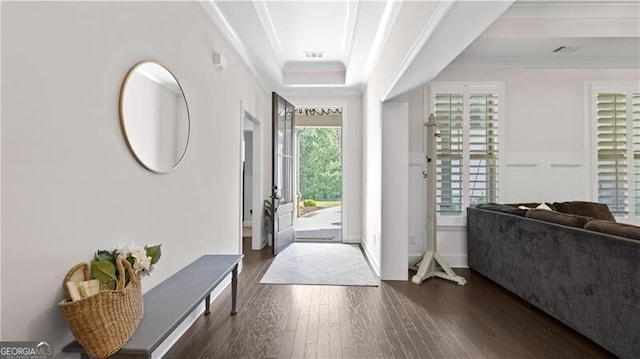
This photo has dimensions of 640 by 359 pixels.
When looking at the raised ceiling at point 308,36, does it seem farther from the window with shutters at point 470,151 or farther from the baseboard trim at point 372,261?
the baseboard trim at point 372,261

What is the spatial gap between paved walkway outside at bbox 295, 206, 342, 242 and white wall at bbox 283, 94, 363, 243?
19.0 inches

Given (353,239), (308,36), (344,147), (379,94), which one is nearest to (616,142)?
(379,94)

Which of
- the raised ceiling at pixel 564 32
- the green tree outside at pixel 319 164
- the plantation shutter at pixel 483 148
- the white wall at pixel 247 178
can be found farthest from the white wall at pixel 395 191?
the green tree outside at pixel 319 164

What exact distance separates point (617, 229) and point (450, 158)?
2068 millimetres

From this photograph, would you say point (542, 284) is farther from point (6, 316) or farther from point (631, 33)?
point (6, 316)

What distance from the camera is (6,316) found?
3.37 ft

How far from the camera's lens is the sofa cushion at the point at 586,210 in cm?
340

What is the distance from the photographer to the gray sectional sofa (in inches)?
72.2

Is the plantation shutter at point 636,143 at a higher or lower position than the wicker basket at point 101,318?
higher

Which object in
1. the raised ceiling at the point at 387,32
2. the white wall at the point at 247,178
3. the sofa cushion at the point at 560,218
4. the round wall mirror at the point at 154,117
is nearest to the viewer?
the round wall mirror at the point at 154,117

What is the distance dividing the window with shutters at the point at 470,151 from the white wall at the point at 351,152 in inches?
63.3

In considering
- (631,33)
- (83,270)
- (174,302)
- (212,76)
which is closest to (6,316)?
(83,270)

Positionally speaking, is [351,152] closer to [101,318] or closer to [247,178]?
[247,178]

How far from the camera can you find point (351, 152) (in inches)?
208
